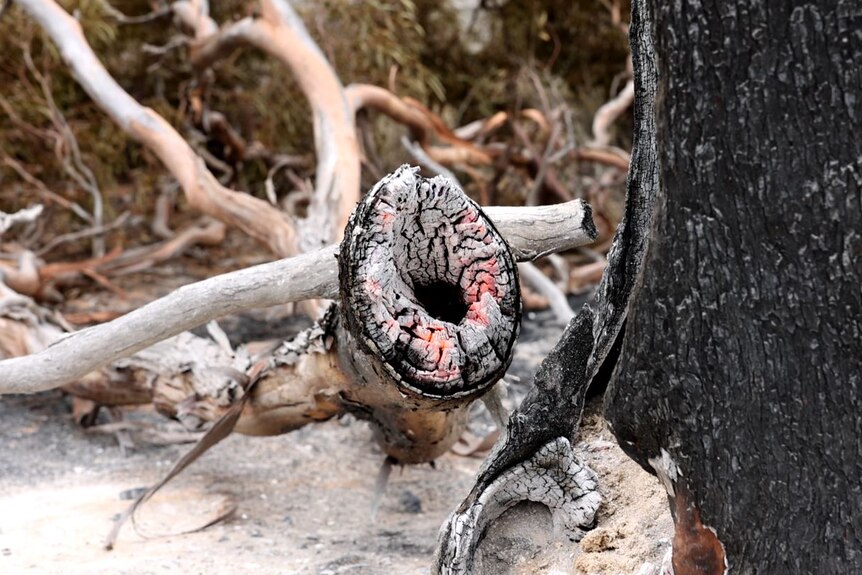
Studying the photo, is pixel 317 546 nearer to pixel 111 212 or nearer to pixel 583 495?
pixel 583 495

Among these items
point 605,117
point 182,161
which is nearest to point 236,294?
point 182,161

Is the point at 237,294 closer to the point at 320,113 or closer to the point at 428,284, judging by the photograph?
the point at 428,284

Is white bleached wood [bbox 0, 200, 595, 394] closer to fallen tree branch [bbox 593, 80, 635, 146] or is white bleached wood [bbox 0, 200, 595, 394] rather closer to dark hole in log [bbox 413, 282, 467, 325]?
dark hole in log [bbox 413, 282, 467, 325]

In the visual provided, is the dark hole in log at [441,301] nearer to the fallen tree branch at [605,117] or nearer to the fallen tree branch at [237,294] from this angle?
the fallen tree branch at [237,294]

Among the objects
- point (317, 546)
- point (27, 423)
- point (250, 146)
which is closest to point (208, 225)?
point (250, 146)

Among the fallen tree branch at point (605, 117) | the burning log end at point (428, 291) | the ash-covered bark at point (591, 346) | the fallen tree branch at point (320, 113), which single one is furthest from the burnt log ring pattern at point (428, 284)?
the fallen tree branch at point (605, 117)
